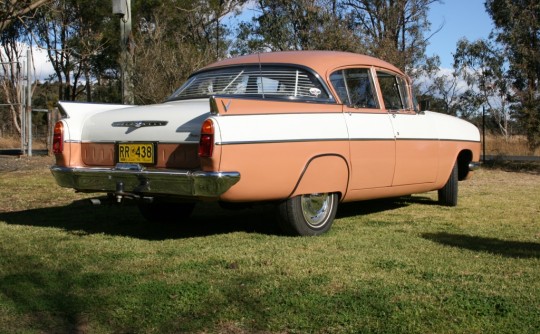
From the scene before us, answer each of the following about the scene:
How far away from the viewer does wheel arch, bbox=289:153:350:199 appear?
5.36 m

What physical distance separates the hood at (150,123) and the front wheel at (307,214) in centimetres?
105

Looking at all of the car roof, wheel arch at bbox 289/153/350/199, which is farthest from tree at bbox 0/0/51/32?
wheel arch at bbox 289/153/350/199

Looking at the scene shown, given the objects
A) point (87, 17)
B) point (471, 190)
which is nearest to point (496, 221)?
point (471, 190)

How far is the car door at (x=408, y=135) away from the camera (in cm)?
650

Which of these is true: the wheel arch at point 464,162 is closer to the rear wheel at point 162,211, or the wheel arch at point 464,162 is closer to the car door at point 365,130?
the car door at point 365,130

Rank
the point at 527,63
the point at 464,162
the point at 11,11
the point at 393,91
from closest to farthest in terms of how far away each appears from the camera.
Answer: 1. the point at 393,91
2. the point at 464,162
3. the point at 11,11
4. the point at 527,63

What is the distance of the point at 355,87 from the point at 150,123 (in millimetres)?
2111

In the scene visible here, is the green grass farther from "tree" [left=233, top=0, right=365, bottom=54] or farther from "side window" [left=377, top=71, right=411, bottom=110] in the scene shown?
"tree" [left=233, top=0, right=365, bottom=54]

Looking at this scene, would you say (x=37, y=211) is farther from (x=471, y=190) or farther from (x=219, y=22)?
(x=219, y=22)

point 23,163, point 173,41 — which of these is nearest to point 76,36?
point 173,41

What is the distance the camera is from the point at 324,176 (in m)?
5.56

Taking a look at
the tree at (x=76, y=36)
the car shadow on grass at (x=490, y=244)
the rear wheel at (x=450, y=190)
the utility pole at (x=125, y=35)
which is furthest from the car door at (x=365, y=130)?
the tree at (x=76, y=36)

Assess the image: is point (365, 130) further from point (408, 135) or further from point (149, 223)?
point (149, 223)

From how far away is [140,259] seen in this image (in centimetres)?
471
